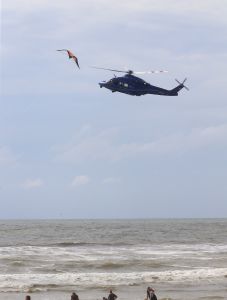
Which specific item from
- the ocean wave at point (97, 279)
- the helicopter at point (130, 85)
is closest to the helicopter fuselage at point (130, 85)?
the helicopter at point (130, 85)

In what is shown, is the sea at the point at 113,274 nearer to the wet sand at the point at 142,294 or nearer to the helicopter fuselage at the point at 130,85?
the wet sand at the point at 142,294

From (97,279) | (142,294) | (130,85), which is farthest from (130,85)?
(142,294)

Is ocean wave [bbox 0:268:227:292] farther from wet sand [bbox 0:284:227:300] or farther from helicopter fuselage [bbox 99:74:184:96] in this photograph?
helicopter fuselage [bbox 99:74:184:96]

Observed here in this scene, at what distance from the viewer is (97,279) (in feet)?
128

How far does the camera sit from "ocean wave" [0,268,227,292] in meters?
35.9

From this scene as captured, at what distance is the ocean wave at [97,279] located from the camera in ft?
118

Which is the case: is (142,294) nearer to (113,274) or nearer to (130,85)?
(113,274)

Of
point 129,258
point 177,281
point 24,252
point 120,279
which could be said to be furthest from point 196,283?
point 24,252

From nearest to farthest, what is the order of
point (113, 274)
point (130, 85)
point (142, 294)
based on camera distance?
point (142, 294)
point (130, 85)
point (113, 274)

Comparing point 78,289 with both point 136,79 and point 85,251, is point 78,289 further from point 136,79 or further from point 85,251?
point 85,251

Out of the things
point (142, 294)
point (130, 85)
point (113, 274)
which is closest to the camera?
point (142, 294)

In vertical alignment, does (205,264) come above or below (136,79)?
below

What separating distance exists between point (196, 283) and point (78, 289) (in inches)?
256

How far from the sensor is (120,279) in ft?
128
